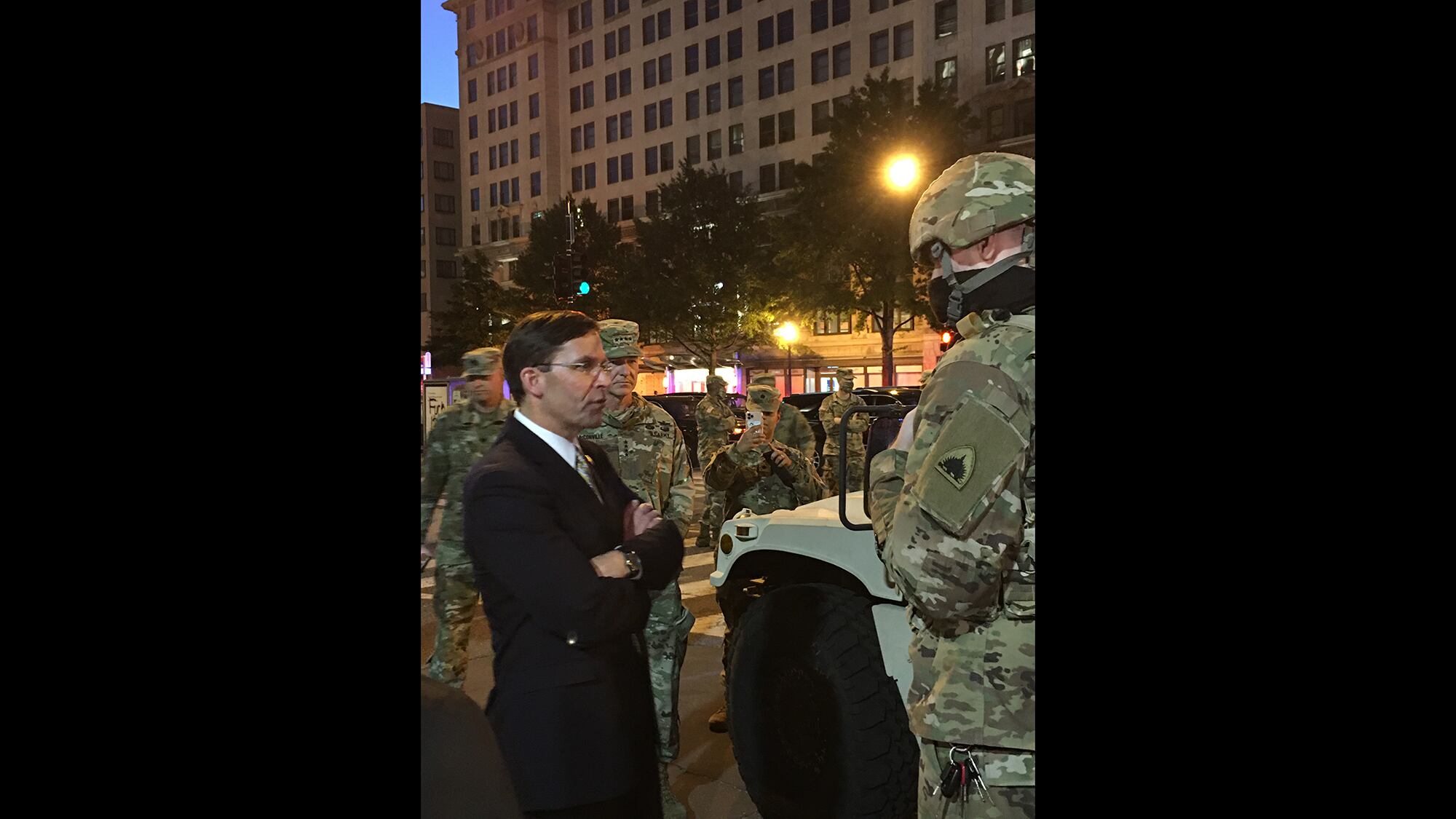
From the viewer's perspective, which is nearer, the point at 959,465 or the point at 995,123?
the point at 959,465

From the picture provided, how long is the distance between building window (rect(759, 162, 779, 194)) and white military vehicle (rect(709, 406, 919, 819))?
30.1 metres

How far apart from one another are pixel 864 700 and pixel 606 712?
1.00 m

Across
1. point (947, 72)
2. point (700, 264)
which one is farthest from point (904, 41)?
point (700, 264)

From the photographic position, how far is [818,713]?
3.20 metres

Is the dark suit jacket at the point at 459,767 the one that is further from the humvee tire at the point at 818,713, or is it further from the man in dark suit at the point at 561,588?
the humvee tire at the point at 818,713

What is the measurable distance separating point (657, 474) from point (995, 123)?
22314mm

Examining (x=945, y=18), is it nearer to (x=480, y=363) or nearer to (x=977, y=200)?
(x=480, y=363)
